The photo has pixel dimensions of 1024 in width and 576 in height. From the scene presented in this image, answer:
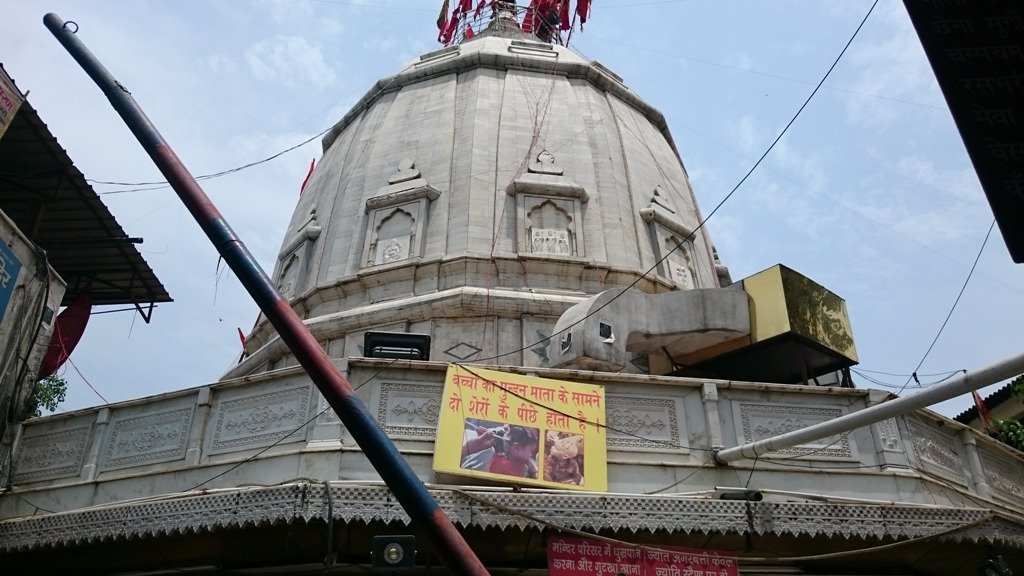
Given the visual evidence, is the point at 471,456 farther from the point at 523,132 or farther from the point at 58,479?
the point at 523,132

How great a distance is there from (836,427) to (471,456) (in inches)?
176

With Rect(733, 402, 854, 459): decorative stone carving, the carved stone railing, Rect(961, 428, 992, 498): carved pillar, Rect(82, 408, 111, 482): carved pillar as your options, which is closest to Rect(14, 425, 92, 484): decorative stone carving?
the carved stone railing

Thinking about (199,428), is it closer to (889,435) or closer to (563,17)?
(889,435)

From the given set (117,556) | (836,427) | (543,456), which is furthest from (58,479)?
(836,427)

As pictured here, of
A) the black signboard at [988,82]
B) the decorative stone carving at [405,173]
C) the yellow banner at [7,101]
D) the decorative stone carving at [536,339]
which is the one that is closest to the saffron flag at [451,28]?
the decorative stone carving at [405,173]

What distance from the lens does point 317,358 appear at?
637cm

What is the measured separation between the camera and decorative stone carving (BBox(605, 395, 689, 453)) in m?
11.9

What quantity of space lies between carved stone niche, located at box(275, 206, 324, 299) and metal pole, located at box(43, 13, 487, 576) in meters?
12.6

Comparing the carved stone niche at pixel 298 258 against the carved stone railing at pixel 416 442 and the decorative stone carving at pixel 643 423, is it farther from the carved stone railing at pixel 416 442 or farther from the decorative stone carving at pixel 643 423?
the decorative stone carving at pixel 643 423

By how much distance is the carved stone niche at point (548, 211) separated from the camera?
19.1m

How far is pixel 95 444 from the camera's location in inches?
500

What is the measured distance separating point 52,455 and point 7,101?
5228 mm

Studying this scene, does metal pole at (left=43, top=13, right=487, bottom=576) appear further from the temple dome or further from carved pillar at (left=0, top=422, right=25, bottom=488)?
the temple dome

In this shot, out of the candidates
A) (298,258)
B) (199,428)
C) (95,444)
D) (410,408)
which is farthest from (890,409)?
(298,258)
